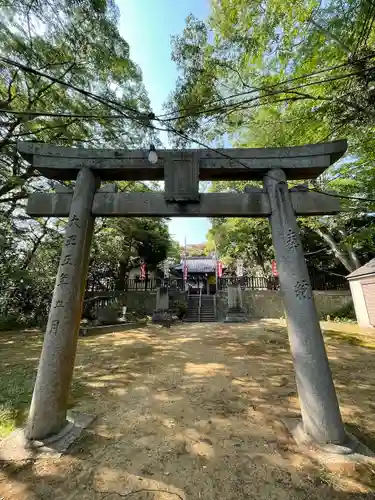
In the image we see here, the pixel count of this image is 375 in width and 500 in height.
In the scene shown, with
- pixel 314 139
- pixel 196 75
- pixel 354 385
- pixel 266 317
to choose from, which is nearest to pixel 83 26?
pixel 196 75

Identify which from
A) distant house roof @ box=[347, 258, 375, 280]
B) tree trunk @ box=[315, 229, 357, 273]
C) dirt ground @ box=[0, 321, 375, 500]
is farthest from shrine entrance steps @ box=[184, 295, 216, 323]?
dirt ground @ box=[0, 321, 375, 500]

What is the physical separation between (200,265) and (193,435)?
97.2 ft

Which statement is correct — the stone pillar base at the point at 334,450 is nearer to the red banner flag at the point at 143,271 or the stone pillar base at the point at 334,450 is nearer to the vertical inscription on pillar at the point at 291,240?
the vertical inscription on pillar at the point at 291,240

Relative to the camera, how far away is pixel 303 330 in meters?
3.22

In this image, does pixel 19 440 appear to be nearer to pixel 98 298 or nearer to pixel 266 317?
pixel 98 298

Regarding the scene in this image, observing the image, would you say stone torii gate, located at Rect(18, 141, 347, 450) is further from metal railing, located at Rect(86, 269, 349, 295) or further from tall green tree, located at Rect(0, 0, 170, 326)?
metal railing, located at Rect(86, 269, 349, 295)

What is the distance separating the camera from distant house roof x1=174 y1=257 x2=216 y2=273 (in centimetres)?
3117

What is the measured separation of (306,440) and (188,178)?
4114 millimetres

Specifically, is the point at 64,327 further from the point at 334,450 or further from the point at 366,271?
the point at 366,271

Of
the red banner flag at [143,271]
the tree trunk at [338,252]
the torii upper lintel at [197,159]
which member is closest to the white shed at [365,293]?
the tree trunk at [338,252]

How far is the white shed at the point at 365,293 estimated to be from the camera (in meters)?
12.7

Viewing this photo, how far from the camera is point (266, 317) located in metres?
17.4

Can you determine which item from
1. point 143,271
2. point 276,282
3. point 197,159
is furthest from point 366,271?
point 143,271

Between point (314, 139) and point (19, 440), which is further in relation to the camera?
point (314, 139)
